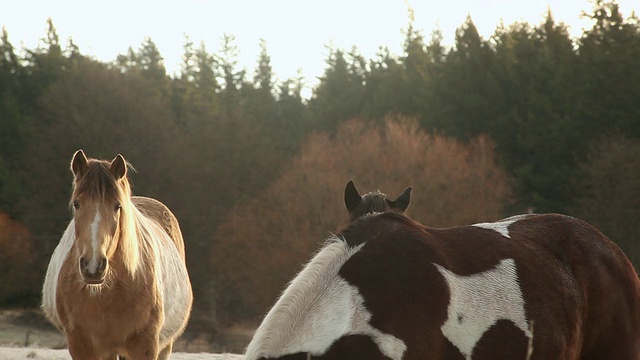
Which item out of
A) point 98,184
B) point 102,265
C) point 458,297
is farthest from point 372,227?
point 98,184

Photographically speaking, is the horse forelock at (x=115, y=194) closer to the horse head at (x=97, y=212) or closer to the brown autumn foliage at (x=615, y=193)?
the horse head at (x=97, y=212)

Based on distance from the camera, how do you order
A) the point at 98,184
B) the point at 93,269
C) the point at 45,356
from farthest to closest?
1. the point at 45,356
2. the point at 98,184
3. the point at 93,269

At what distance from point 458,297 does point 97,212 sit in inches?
118

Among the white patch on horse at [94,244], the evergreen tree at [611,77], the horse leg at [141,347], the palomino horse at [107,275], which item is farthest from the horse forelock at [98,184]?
the evergreen tree at [611,77]

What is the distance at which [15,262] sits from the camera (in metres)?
29.8

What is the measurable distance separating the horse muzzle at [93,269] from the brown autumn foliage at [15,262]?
25.1 metres

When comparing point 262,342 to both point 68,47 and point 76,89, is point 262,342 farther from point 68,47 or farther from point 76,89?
point 68,47

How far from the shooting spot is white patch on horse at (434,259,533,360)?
366cm

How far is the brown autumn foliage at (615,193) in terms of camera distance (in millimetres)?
28359

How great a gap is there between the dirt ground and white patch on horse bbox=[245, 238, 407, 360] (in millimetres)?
18634

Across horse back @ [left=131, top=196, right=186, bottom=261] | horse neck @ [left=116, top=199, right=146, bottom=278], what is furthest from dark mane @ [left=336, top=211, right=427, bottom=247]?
horse back @ [left=131, top=196, right=186, bottom=261]

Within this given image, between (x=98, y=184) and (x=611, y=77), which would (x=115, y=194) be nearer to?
(x=98, y=184)

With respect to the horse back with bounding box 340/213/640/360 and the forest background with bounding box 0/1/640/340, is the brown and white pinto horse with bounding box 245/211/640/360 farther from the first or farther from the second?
the forest background with bounding box 0/1/640/340

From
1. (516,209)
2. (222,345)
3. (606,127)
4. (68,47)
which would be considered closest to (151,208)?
(222,345)
